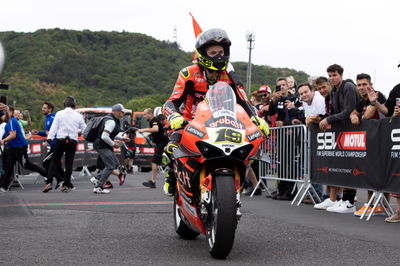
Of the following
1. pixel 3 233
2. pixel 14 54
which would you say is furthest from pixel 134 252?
pixel 14 54

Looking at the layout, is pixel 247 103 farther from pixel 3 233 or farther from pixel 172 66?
pixel 172 66

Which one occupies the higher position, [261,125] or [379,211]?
[261,125]

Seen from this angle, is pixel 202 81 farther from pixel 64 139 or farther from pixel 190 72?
pixel 64 139

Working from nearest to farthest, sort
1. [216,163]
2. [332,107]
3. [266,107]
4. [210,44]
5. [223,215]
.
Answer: [223,215] → [216,163] → [210,44] → [332,107] → [266,107]

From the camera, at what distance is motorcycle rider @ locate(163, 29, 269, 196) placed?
6.32 metres

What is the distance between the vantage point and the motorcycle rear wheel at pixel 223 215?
530 centimetres

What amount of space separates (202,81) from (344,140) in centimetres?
404

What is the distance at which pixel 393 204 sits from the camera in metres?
11.6

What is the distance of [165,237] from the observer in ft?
23.3

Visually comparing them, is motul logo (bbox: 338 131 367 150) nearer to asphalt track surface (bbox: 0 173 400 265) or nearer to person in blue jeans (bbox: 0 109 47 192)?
asphalt track surface (bbox: 0 173 400 265)

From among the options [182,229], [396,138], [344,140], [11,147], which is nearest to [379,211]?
[344,140]

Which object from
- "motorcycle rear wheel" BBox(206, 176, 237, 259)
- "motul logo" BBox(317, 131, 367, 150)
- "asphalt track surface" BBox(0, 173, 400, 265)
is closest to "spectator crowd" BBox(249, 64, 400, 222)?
"motul logo" BBox(317, 131, 367, 150)

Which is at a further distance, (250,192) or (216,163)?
(250,192)

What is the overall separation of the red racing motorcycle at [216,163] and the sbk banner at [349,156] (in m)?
3.80
